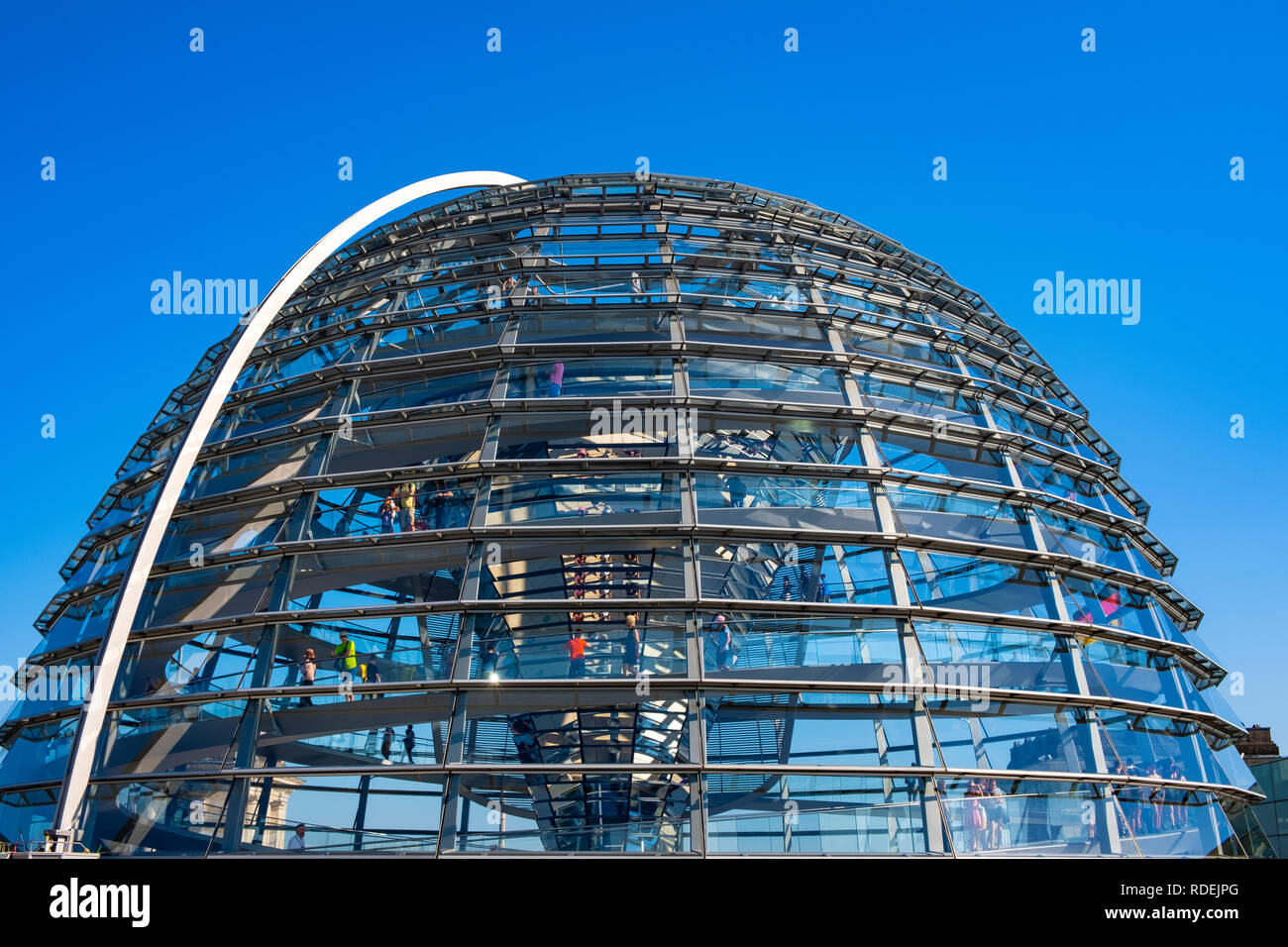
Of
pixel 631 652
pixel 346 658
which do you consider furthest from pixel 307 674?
pixel 631 652

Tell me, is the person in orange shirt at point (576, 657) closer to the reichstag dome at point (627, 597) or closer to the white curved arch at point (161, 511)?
the reichstag dome at point (627, 597)

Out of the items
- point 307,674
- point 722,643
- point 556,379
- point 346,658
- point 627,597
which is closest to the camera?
point 722,643

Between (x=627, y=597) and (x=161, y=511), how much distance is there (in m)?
7.75

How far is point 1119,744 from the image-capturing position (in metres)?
15.8

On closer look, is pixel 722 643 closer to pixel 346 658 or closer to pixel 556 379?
pixel 346 658

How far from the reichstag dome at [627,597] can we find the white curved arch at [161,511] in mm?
61

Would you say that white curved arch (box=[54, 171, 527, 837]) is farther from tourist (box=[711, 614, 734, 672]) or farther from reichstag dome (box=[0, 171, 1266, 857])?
tourist (box=[711, 614, 734, 672])

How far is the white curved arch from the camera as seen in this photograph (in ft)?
49.1

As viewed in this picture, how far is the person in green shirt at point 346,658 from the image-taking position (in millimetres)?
15172

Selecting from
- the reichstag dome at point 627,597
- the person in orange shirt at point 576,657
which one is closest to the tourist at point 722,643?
the reichstag dome at point 627,597

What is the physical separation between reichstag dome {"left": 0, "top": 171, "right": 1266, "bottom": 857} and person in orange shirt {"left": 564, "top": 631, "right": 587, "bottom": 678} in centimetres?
12

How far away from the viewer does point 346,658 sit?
15336mm
